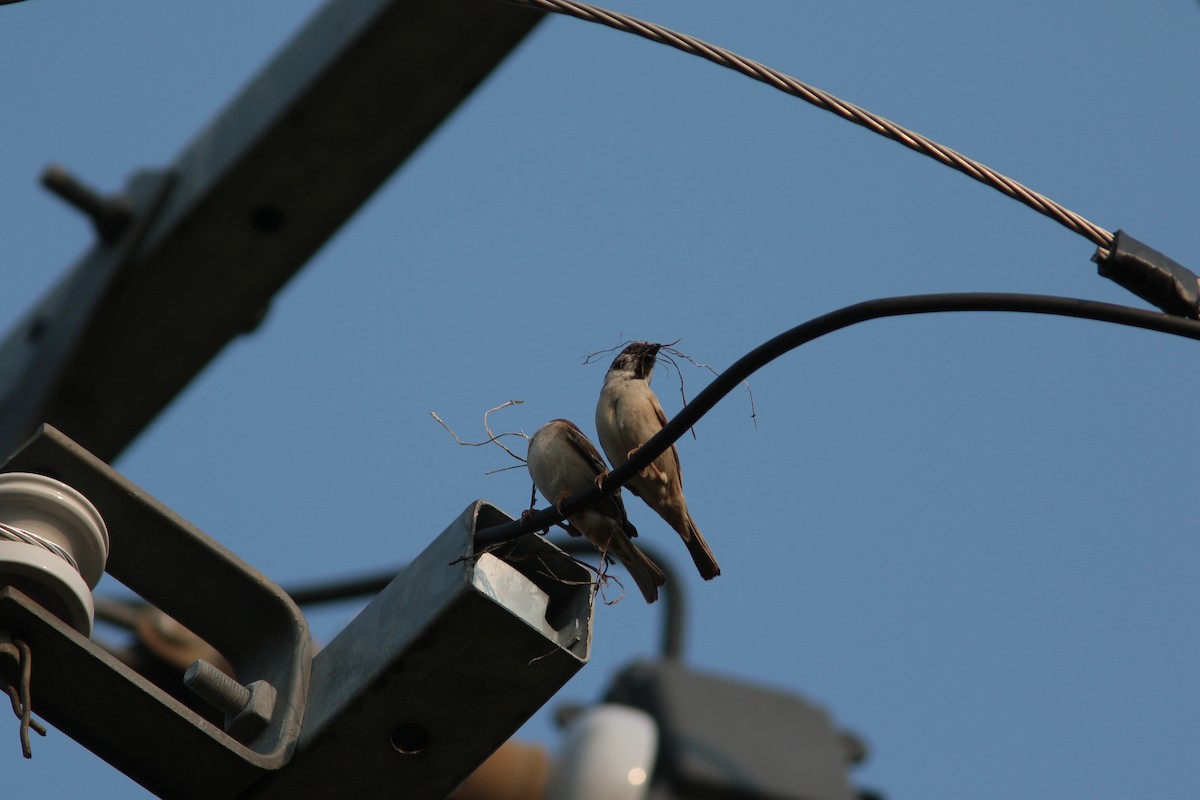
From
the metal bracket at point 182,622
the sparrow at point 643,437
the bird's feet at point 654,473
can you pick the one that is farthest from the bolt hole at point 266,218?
the metal bracket at point 182,622

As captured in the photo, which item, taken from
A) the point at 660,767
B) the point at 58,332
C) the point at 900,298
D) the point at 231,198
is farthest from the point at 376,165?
the point at 900,298

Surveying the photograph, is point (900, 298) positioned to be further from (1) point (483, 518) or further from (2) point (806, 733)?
(2) point (806, 733)

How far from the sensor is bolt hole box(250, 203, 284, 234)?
25.2 ft

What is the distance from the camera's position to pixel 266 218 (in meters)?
7.70

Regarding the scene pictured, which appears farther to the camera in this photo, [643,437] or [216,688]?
[643,437]

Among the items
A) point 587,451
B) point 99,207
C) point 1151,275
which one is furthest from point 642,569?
point 99,207

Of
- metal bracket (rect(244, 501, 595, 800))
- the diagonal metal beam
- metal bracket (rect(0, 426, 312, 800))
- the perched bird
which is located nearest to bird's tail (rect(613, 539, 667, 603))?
the perched bird

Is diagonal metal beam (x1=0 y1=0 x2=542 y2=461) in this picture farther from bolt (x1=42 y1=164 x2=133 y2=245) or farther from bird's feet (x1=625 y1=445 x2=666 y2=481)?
bird's feet (x1=625 y1=445 x2=666 y2=481)

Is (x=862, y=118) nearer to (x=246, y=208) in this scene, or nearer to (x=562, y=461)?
(x=562, y=461)

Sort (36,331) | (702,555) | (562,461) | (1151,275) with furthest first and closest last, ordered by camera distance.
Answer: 1. (36,331)
2. (702,555)
3. (562,461)
4. (1151,275)

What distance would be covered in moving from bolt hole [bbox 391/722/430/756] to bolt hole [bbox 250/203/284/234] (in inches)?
165

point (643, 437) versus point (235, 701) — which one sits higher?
point (643, 437)

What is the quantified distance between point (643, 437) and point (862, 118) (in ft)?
7.97

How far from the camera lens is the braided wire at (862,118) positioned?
4.12m
